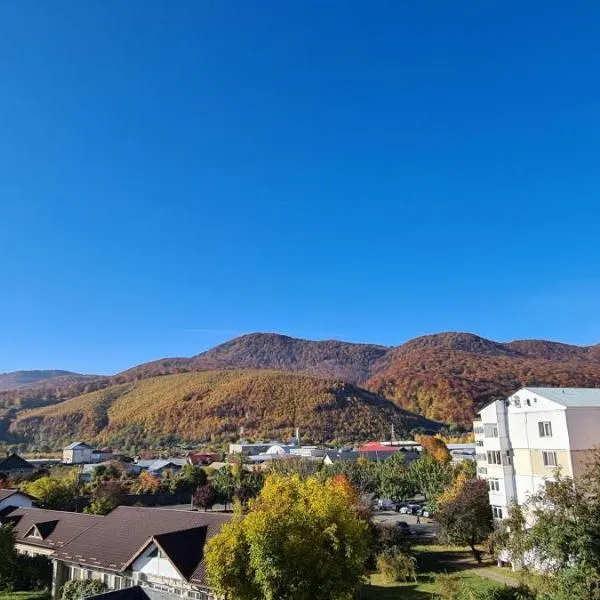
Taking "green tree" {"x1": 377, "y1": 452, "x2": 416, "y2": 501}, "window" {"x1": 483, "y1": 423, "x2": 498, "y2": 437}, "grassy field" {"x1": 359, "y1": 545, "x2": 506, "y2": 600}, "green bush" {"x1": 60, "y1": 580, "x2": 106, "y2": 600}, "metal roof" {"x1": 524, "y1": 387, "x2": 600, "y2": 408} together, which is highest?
"metal roof" {"x1": 524, "y1": 387, "x2": 600, "y2": 408}

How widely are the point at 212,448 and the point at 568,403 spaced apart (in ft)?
370

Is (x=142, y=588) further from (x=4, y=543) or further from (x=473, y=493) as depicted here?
(x=473, y=493)

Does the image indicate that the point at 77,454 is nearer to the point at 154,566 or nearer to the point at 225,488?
the point at 225,488

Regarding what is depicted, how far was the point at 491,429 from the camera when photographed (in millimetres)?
33750

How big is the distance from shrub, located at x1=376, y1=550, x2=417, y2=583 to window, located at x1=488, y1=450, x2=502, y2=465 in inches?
303

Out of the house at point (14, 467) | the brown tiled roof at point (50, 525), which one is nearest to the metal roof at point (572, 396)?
the brown tiled roof at point (50, 525)

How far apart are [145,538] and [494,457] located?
20994mm

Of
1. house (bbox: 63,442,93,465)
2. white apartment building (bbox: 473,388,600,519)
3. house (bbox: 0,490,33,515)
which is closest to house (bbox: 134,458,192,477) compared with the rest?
house (bbox: 63,442,93,465)

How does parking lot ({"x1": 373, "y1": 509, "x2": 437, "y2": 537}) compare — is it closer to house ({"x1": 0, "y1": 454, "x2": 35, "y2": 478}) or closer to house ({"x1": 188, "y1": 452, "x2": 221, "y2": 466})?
house ({"x1": 188, "y1": 452, "x2": 221, "y2": 466})

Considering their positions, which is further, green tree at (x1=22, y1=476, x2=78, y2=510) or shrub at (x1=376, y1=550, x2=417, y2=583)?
green tree at (x1=22, y1=476, x2=78, y2=510)

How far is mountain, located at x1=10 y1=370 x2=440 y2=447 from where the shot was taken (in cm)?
15350

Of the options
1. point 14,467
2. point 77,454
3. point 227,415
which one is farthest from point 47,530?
point 227,415

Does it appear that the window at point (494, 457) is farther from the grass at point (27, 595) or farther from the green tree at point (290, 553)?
the grass at point (27, 595)

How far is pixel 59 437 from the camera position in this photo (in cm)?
17212
